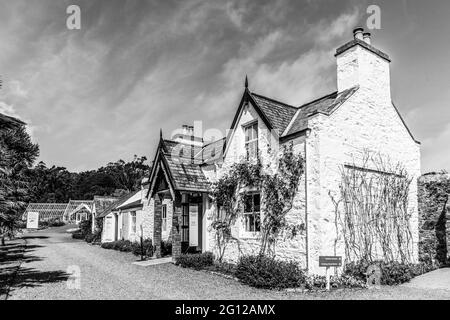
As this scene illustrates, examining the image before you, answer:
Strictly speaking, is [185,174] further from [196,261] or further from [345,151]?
[345,151]

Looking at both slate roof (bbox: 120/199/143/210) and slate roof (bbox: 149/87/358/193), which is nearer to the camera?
slate roof (bbox: 149/87/358/193)

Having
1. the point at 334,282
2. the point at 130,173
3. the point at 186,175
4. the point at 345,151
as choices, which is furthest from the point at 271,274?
the point at 130,173

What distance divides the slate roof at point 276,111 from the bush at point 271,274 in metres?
4.66

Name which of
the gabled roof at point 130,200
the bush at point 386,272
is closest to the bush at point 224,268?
the bush at point 386,272

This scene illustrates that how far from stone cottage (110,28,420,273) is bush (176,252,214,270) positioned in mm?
720

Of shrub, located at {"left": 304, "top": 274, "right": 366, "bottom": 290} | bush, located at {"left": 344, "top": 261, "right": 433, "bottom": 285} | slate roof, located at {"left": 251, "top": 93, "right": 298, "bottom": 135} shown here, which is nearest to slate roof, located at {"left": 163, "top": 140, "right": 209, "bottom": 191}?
slate roof, located at {"left": 251, "top": 93, "right": 298, "bottom": 135}

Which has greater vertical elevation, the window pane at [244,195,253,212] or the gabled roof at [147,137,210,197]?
the gabled roof at [147,137,210,197]

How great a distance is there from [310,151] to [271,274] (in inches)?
160

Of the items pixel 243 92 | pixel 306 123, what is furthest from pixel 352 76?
pixel 243 92

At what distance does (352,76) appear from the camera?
43.3ft

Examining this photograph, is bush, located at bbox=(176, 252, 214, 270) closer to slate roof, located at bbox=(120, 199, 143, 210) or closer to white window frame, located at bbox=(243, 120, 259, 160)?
white window frame, located at bbox=(243, 120, 259, 160)

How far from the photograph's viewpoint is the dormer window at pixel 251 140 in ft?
46.1

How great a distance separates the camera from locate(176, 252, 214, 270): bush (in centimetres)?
1441
